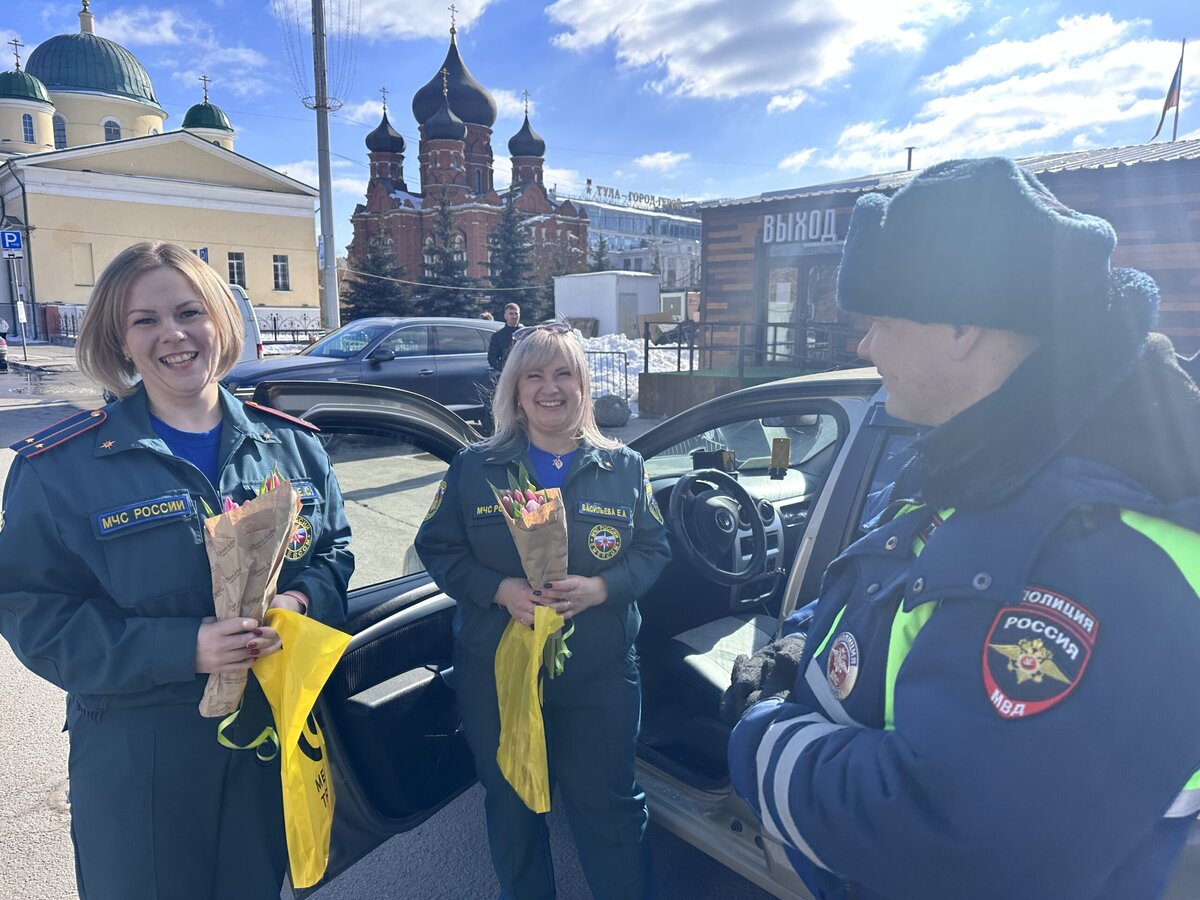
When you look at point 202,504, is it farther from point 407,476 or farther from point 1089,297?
point 1089,297

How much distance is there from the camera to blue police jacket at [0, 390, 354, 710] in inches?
59.1

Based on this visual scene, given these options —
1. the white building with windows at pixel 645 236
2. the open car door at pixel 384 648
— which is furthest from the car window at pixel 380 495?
the white building with windows at pixel 645 236

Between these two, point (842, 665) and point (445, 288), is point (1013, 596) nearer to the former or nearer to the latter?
point (842, 665)

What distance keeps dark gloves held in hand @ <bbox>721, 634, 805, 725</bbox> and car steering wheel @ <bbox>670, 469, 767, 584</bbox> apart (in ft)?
3.49

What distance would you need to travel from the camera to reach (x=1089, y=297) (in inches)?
38.2

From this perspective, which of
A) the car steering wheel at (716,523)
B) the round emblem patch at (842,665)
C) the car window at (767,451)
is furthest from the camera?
the car window at (767,451)

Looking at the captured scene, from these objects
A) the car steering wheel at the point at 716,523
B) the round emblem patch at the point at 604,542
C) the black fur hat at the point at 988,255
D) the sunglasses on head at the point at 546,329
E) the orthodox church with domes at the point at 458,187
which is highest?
the orthodox church with domes at the point at 458,187

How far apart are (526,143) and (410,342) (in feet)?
170

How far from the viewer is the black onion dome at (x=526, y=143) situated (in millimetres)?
56750

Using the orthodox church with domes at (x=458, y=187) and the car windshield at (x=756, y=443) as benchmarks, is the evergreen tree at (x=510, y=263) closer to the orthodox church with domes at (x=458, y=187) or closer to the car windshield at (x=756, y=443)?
the orthodox church with domes at (x=458, y=187)

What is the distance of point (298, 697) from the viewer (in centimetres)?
159

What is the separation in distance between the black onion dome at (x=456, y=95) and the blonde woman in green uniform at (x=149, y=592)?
56021mm

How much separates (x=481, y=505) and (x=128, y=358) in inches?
36.4

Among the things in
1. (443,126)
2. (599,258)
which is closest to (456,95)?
(443,126)
